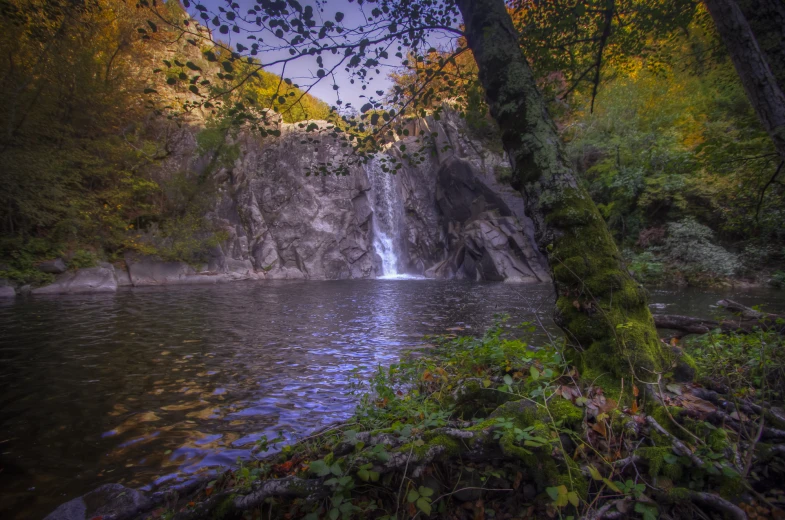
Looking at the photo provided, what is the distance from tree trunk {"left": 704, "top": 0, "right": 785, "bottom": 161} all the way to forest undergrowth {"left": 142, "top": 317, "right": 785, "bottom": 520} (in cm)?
183

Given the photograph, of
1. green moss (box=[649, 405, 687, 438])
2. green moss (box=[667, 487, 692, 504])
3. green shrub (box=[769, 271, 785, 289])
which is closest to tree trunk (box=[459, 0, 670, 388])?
green moss (box=[649, 405, 687, 438])

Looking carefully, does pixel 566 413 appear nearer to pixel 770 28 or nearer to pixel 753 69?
pixel 753 69

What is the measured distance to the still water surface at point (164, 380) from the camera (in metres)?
3.63

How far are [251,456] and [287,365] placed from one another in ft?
10.6

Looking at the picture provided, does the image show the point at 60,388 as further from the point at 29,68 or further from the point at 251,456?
the point at 29,68

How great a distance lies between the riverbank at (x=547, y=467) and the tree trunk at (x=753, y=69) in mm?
1797

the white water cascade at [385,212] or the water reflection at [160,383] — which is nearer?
the water reflection at [160,383]

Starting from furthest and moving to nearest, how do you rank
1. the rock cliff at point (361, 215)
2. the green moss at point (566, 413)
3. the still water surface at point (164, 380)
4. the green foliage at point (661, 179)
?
the rock cliff at point (361, 215) < the green foliage at point (661, 179) < the still water surface at point (164, 380) < the green moss at point (566, 413)

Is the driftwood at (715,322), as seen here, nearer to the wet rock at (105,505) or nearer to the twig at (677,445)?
the twig at (677,445)

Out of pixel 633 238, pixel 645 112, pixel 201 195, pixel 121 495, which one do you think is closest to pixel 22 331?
pixel 121 495

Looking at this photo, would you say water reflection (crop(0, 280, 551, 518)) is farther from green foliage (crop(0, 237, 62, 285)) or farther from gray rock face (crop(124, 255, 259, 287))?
gray rock face (crop(124, 255, 259, 287))

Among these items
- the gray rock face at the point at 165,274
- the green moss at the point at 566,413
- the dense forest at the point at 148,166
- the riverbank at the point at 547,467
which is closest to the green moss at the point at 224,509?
the riverbank at the point at 547,467

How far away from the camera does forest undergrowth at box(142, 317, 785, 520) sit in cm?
185

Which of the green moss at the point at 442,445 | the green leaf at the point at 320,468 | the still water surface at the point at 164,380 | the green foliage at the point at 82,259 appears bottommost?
the still water surface at the point at 164,380
